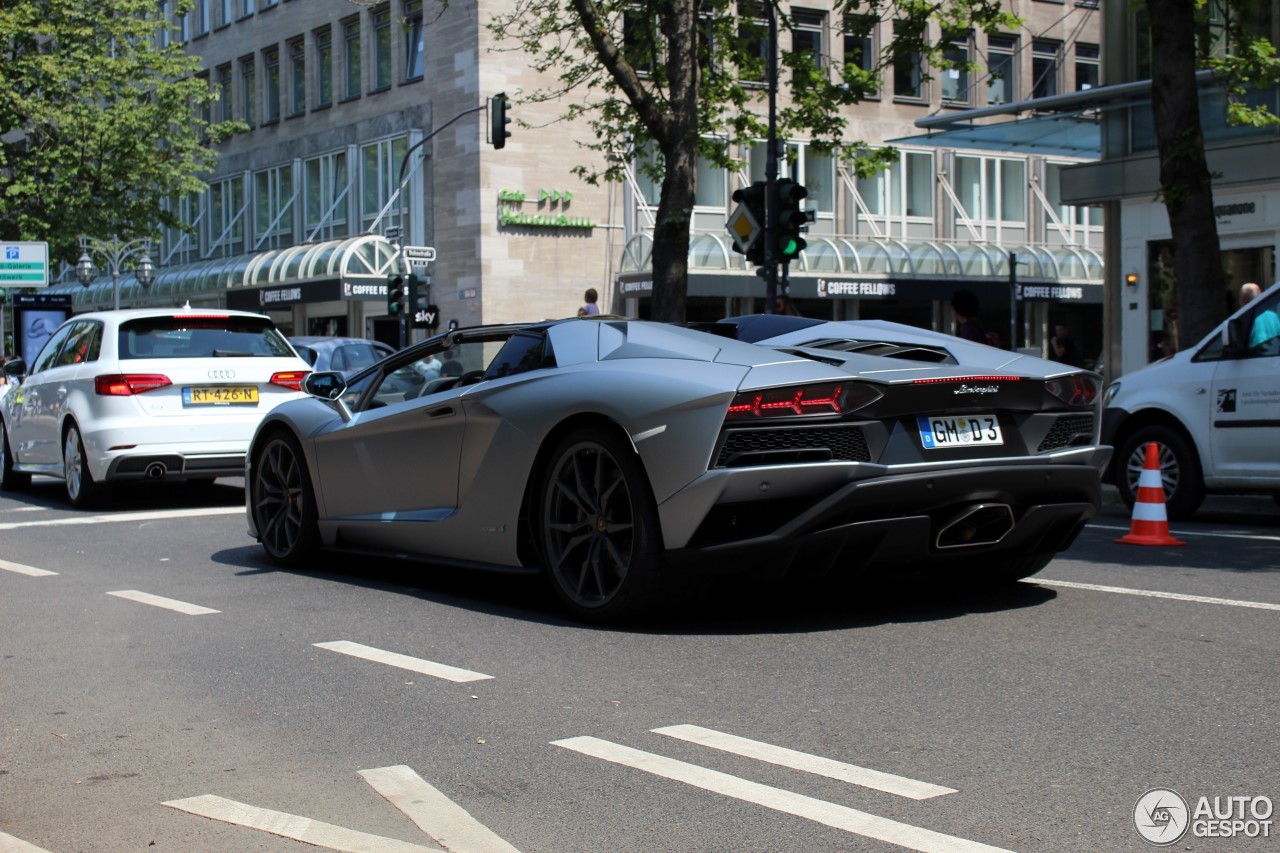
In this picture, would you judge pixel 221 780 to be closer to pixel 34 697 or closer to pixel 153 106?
pixel 34 697

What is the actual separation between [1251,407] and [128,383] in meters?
8.37

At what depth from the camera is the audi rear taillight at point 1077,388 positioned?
22.6ft

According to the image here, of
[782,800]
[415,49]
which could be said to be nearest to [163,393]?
[782,800]

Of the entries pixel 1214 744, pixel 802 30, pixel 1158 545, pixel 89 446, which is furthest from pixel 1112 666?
pixel 802 30

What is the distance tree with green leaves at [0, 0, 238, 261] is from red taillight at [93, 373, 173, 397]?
26.9 metres

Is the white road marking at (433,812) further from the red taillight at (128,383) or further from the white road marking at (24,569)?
the red taillight at (128,383)

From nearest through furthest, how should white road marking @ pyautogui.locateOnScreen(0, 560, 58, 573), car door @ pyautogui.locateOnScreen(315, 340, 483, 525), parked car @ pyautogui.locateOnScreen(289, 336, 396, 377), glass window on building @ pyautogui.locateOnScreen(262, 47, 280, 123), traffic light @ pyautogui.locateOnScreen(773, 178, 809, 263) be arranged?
1. car door @ pyautogui.locateOnScreen(315, 340, 483, 525)
2. white road marking @ pyautogui.locateOnScreen(0, 560, 58, 573)
3. traffic light @ pyautogui.locateOnScreen(773, 178, 809, 263)
4. parked car @ pyautogui.locateOnScreen(289, 336, 396, 377)
5. glass window on building @ pyautogui.locateOnScreen(262, 47, 280, 123)

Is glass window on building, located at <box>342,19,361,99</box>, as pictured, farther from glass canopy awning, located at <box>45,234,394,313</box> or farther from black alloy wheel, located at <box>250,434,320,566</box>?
black alloy wheel, located at <box>250,434,320,566</box>

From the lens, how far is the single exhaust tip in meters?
6.48

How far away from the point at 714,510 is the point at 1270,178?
63.5 feet

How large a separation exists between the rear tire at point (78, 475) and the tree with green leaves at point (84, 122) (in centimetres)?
2627

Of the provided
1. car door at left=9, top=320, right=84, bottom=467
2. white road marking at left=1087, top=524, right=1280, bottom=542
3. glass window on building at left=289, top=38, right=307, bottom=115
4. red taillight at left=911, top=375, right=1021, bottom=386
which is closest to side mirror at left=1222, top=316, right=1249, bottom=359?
white road marking at left=1087, top=524, right=1280, bottom=542

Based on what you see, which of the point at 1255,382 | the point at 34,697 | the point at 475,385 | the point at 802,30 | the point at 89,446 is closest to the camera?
the point at 34,697

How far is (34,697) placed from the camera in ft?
18.5
